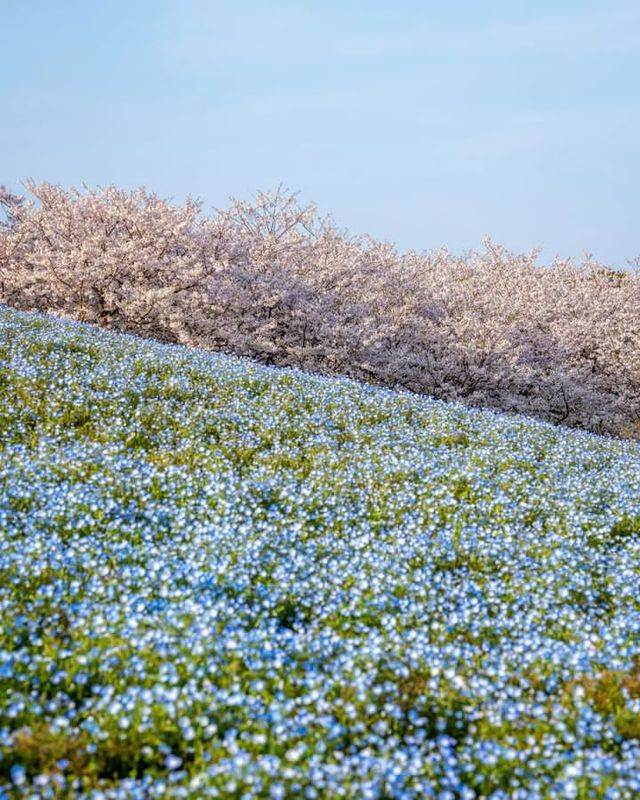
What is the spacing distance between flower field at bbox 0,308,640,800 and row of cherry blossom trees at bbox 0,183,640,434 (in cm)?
1265

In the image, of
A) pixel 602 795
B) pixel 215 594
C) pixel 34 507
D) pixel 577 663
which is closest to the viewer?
pixel 602 795

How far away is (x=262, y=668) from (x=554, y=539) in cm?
421

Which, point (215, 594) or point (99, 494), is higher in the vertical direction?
point (99, 494)

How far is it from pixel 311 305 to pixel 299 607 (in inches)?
743

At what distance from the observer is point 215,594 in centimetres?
642

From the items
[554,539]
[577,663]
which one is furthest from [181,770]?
[554,539]

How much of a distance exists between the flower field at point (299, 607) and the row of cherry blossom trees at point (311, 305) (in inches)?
498

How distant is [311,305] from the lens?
24.7 meters

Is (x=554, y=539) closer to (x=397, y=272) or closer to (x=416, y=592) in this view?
(x=416, y=592)

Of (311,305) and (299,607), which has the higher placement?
(311,305)

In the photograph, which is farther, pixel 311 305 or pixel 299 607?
pixel 311 305

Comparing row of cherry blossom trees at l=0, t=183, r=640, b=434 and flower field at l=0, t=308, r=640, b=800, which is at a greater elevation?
row of cherry blossom trees at l=0, t=183, r=640, b=434

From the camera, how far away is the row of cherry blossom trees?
78.8 ft

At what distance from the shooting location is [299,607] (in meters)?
6.50
